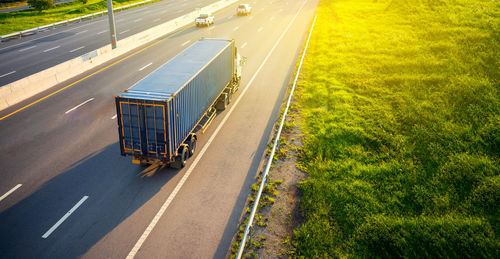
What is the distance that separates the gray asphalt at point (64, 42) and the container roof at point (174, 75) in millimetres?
15375

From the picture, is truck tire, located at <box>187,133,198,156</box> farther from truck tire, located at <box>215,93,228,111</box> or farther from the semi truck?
truck tire, located at <box>215,93,228,111</box>

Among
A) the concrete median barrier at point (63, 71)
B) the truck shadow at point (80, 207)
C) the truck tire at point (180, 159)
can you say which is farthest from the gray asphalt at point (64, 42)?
the truck tire at point (180, 159)

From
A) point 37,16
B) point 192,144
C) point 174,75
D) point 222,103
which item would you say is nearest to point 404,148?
point 192,144

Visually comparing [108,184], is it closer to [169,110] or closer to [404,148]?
[169,110]

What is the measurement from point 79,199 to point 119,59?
20327 mm

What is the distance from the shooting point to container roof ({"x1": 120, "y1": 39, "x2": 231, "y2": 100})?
1198cm

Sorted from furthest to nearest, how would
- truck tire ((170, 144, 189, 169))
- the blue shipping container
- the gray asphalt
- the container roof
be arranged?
the gray asphalt
truck tire ((170, 144, 189, 169))
the container roof
the blue shipping container

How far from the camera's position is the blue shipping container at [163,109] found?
11570 mm

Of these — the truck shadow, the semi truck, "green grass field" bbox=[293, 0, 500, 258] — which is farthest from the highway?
"green grass field" bbox=[293, 0, 500, 258]

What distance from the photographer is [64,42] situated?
112 feet

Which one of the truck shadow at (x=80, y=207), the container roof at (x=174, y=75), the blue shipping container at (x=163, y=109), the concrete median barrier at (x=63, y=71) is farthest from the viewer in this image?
the concrete median barrier at (x=63, y=71)

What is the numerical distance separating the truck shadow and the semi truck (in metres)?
1.03

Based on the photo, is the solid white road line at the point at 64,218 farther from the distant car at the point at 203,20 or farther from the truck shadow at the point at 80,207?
the distant car at the point at 203,20

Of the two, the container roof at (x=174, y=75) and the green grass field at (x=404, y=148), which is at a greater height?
the container roof at (x=174, y=75)
